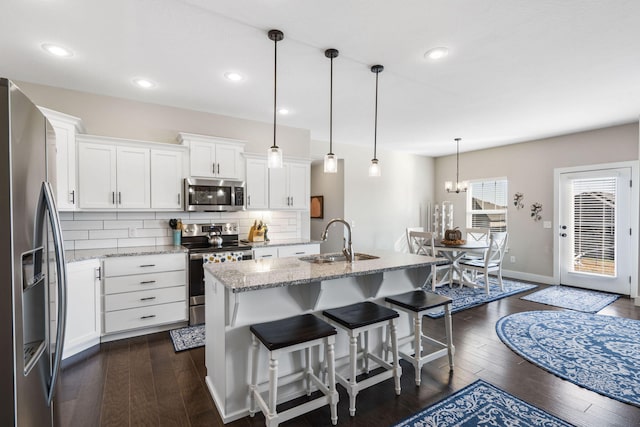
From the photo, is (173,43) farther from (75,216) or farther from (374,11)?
(75,216)

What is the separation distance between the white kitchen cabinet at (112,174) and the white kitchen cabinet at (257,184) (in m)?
1.23

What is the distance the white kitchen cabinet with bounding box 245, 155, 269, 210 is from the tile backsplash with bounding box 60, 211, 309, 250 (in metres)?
0.31

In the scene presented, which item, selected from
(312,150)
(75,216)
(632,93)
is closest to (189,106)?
(75,216)

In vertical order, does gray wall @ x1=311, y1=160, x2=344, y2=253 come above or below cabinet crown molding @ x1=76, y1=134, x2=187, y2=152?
below

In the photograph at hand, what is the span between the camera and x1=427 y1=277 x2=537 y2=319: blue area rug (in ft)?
14.3

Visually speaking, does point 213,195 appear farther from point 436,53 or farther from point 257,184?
point 436,53

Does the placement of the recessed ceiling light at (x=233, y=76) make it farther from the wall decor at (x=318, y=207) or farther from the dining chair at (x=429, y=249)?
the wall decor at (x=318, y=207)

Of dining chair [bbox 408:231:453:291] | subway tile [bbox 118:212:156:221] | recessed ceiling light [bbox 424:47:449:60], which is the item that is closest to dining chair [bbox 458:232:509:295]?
dining chair [bbox 408:231:453:291]

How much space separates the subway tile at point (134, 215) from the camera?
3707mm

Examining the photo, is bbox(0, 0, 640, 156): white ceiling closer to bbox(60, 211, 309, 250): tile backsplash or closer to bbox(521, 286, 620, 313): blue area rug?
bbox(60, 211, 309, 250): tile backsplash

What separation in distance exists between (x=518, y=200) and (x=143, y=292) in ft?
21.3

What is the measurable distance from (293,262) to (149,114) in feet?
9.32

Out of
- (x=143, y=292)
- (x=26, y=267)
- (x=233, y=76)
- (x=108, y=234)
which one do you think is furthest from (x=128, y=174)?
(x=26, y=267)

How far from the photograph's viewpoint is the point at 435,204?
25.3 feet
